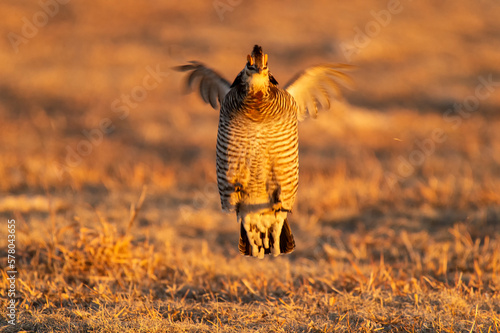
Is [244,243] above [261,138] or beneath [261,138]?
beneath

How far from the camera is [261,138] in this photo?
3287 mm

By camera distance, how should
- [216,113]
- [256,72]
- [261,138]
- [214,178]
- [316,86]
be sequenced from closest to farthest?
[256,72] → [261,138] → [316,86] → [214,178] → [216,113]

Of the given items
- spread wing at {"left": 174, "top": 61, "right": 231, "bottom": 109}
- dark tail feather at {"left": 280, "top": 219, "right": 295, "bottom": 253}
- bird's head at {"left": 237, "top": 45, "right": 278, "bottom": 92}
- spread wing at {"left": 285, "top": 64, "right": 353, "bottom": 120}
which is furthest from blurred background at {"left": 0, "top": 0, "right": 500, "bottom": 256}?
dark tail feather at {"left": 280, "top": 219, "right": 295, "bottom": 253}

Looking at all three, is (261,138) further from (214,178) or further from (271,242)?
(214,178)

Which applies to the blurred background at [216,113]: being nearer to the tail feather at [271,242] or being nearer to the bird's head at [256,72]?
the bird's head at [256,72]

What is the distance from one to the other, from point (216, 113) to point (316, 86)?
10.4 metres

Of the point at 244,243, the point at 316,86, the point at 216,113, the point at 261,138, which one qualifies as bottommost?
the point at 244,243

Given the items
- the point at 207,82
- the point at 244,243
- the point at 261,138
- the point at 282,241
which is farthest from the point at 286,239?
the point at 207,82

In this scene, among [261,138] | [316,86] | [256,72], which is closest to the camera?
[256,72]

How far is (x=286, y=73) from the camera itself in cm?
1658

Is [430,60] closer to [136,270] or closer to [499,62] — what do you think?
[499,62]

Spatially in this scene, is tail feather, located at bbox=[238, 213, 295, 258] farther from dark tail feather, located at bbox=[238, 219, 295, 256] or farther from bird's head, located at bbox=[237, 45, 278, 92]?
bird's head, located at bbox=[237, 45, 278, 92]

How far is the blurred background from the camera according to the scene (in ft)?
25.0

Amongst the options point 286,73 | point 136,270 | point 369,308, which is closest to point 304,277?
point 369,308
